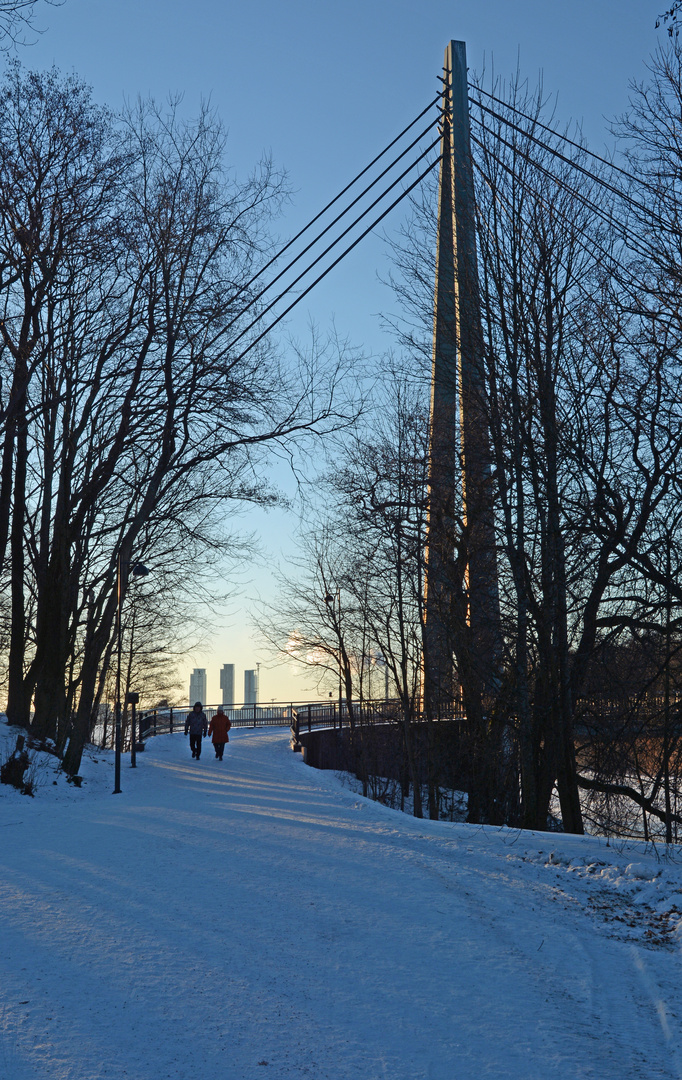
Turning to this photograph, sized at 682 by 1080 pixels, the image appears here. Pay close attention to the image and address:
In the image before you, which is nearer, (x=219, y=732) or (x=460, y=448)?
(x=460, y=448)

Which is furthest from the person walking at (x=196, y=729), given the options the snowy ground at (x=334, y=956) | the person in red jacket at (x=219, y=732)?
the snowy ground at (x=334, y=956)

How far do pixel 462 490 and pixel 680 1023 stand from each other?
37.7 ft

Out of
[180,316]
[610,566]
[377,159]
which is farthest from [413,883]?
[377,159]

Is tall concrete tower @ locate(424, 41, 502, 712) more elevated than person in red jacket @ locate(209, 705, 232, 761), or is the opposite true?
tall concrete tower @ locate(424, 41, 502, 712)

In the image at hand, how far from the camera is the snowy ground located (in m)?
4.16

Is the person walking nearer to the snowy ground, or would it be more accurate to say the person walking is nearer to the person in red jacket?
the person in red jacket

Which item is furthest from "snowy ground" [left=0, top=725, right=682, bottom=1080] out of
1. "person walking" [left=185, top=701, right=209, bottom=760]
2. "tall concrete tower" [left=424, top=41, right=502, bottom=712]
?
"person walking" [left=185, top=701, right=209, bottom=760]

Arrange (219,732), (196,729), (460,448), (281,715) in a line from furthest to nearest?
(281,715), (196,729), (219,732), (460,448)

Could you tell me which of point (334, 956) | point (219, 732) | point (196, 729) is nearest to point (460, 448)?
point (334, 956)

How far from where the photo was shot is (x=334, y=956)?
5.61 meters

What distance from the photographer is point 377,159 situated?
2181 centimetres

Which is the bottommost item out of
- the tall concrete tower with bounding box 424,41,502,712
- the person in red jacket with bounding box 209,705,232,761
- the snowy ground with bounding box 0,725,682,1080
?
the snowy ground with bounding box 0,725,682,1080

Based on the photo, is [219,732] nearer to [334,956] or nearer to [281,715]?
[334,956]

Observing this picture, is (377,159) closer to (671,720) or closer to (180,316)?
(180,316)
